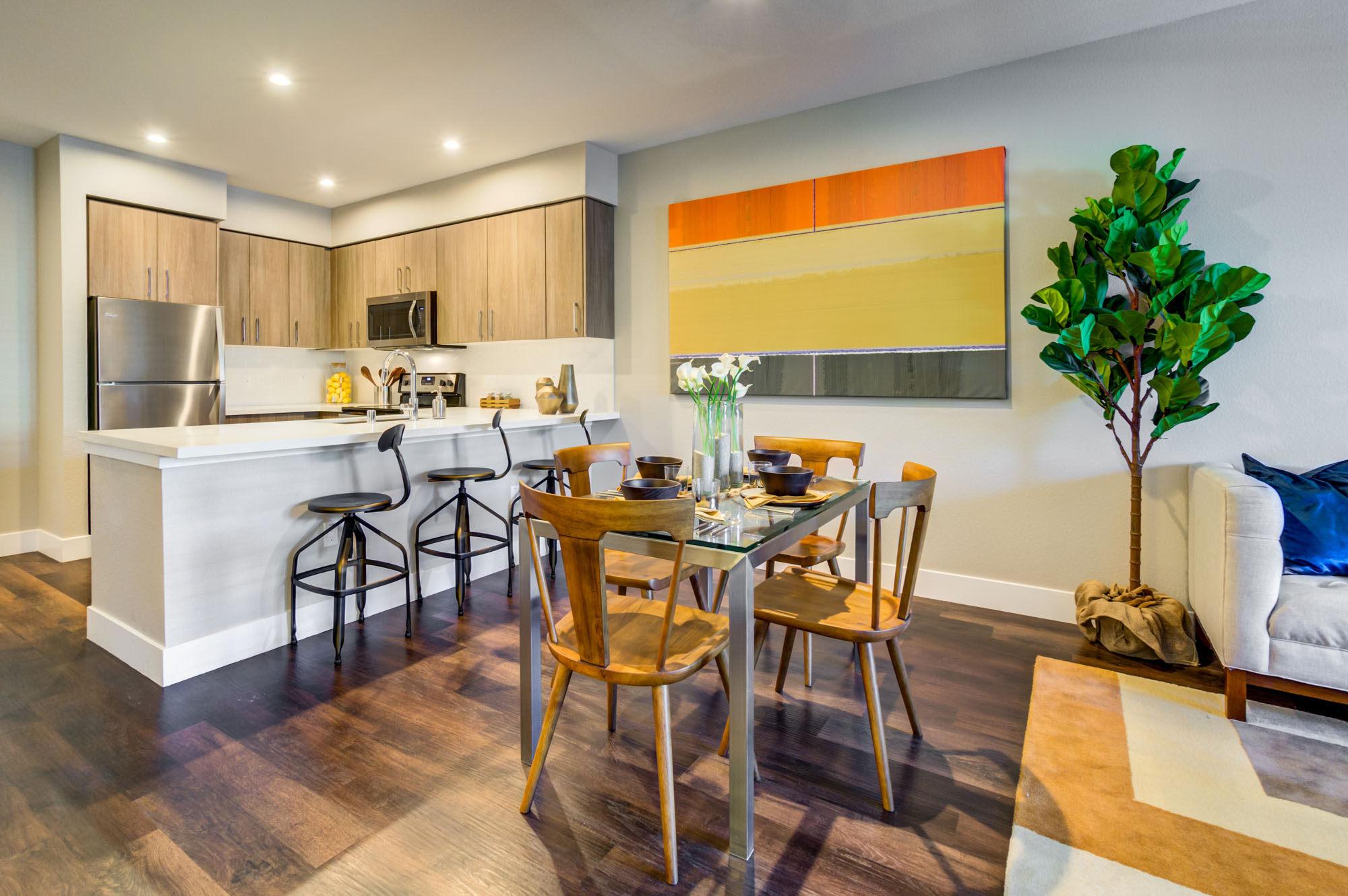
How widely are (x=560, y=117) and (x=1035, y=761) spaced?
12.6 ft

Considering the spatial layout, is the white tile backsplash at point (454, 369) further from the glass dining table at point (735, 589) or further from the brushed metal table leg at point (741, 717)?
the brushed metal table leg at point (741, 717)

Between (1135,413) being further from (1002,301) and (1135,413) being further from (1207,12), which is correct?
(1207,12)

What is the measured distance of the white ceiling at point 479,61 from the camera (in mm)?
A: 2777

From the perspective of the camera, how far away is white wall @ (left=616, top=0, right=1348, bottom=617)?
270cm

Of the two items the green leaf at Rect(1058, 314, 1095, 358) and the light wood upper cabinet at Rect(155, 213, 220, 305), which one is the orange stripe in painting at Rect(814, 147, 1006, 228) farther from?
the light wood upper cabinet at Rect(155, 213, 220, 305)

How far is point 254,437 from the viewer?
2.78m

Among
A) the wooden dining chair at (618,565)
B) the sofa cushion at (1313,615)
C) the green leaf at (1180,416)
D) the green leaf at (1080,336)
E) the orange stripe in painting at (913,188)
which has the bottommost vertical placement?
the sofa cushion at (1313,615)

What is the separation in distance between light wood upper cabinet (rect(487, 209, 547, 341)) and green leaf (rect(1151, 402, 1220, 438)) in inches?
136

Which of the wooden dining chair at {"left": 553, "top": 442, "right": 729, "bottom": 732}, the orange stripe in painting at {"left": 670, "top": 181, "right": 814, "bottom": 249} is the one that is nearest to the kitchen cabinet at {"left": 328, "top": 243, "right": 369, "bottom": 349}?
the orange stripe in painting at {"left": 670, "top": 181, "right": 814, "bottom": 249}

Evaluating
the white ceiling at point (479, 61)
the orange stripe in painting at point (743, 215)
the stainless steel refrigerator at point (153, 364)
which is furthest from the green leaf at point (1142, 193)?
the stainless steel refrigerator at point (153, 364)

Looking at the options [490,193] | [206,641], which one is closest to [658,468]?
[206,641]

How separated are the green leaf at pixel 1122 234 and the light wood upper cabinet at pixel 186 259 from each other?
5.57 metres

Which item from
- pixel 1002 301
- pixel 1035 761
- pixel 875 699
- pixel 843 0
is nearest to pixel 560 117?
→ pixel 843 0

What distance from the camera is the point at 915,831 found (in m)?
1.69
